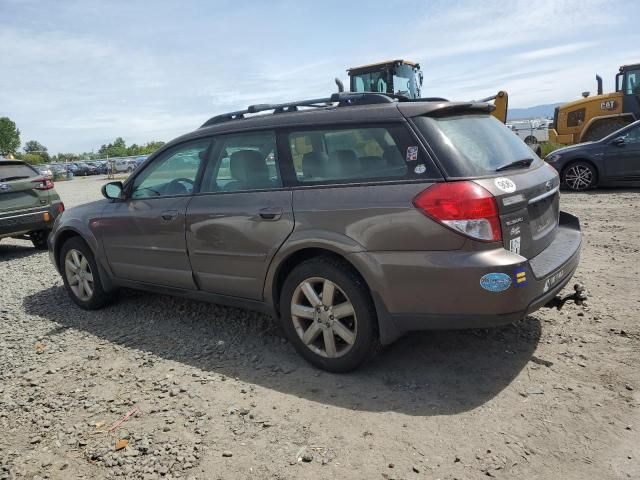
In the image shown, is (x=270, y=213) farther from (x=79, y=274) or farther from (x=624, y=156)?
(x=624, y=156)

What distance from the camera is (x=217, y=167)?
4.09 m

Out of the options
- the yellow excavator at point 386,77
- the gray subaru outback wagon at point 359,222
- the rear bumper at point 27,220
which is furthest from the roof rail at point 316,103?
the yellow excavator at point 386,77

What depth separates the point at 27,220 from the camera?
26.9 ft

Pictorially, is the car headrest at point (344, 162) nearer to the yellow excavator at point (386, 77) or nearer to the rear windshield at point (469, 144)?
the rear windshield at point (469, 144)

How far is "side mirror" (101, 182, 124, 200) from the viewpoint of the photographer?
4.80 metres

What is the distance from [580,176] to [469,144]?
28.6 feet

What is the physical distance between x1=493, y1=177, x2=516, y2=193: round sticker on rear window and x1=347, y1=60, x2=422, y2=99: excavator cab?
1259 centimetres

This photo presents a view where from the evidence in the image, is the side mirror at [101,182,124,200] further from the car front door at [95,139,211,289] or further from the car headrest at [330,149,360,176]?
the car headrest at [330,149,360,176]

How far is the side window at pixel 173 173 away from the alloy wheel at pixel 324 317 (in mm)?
1406

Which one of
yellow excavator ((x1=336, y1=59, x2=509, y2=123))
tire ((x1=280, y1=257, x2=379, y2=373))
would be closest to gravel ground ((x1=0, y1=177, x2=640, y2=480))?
tire ((x1=280, y1=257, x2=379, y2=373))

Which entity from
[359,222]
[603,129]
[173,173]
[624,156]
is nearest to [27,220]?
[173,173]

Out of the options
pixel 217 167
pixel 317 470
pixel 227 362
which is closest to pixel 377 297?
pixel 317 470

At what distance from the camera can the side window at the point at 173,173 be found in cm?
425

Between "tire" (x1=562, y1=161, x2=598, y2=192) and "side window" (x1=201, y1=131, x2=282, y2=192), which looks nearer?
"side window" (x1=201, y1=131, x2=282, y2=192)
